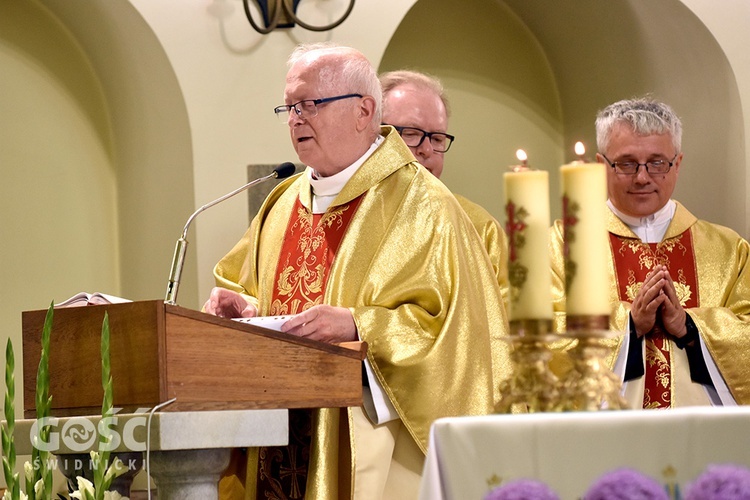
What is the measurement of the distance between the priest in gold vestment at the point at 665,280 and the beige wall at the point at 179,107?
0.81m

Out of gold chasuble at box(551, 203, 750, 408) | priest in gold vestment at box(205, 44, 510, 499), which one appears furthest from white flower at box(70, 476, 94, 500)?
gold chasuble at box(551, 203, 750, 408)

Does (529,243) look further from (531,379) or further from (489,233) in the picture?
(489,233)

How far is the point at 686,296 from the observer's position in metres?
4.65

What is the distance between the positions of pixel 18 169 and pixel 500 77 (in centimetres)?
259

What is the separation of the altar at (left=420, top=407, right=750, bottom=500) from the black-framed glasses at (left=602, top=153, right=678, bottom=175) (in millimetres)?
2958

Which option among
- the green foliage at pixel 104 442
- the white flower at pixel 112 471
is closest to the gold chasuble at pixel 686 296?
the white flower at pixel 112 471

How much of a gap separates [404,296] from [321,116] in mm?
691

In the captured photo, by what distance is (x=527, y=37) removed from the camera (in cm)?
648

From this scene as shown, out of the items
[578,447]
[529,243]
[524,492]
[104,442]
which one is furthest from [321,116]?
[524,492]

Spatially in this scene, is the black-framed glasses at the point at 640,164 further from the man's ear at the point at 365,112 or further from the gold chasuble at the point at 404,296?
the man's ear at the point at 365,112

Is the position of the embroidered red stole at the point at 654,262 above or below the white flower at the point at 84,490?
above

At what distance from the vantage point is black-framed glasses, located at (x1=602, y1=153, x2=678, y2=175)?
4.62 metres

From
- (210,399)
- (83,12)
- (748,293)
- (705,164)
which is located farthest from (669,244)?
(83,12)

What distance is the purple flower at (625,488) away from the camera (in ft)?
5.10
